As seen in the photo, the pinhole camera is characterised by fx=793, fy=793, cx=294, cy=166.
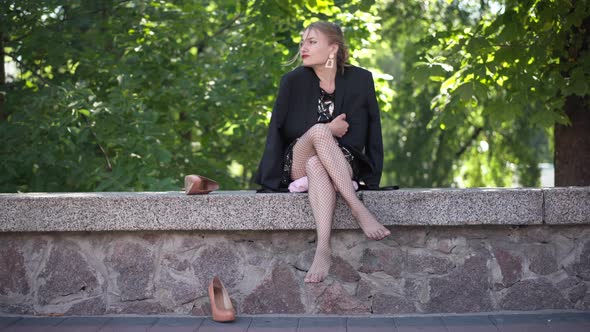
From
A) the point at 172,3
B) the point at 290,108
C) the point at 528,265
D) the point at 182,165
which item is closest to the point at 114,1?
the point at 172,3

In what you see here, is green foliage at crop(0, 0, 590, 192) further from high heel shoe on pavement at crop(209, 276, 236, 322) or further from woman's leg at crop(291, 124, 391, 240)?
high heel shoe on pavement at crop(209, 276, 236, 322)

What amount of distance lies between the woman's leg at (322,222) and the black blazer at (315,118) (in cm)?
50

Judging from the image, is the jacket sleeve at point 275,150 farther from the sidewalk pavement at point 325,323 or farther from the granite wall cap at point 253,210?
the sidewalk pavement at point 325,323

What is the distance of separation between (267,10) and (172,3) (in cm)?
213

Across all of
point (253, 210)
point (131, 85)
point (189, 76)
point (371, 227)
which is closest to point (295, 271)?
point (253, 210)

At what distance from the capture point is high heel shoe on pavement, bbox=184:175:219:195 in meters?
4.60

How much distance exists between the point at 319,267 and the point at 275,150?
89 cm

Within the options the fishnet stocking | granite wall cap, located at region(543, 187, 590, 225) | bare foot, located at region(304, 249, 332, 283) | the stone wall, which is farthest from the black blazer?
granite wall cap, located at region(543, 187, 590, 225)

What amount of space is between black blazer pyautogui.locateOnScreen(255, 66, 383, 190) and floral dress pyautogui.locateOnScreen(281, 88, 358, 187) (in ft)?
0.10

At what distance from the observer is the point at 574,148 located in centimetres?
632

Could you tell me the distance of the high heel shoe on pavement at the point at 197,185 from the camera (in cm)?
460

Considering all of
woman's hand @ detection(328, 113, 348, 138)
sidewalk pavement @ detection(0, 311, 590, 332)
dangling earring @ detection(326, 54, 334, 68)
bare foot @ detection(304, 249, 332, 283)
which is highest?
dangling earring @ detection(326, 54, 334, 68)

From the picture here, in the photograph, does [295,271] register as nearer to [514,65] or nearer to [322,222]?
[322,222]

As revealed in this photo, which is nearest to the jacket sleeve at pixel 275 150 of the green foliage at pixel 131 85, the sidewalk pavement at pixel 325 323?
the sidewalk pavement at pixel 325 323
